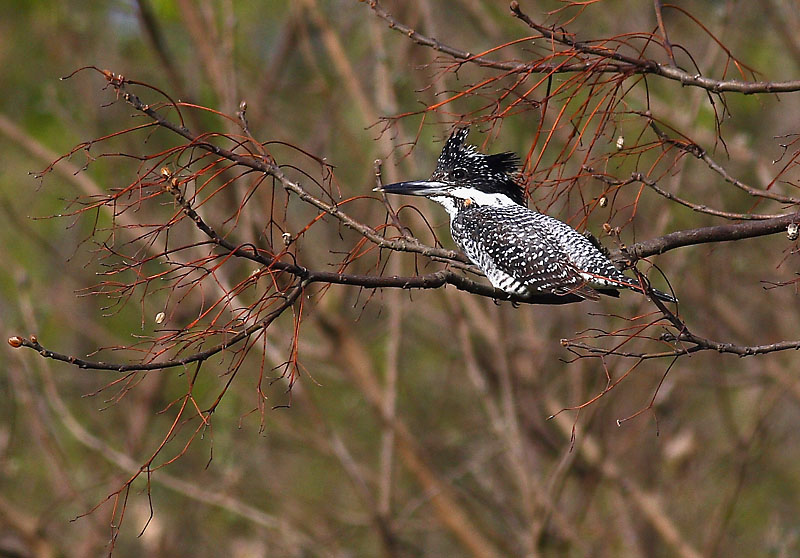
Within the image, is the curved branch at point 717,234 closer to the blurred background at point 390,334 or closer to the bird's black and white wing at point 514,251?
the bird's black and white wing at point 514,251

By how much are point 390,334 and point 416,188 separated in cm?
271

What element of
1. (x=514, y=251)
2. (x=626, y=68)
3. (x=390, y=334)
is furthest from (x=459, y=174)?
(x=390, y=334)

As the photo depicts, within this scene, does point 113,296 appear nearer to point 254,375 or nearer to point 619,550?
point 254,375

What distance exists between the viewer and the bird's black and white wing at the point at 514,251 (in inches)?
141

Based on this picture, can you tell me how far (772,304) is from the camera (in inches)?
286

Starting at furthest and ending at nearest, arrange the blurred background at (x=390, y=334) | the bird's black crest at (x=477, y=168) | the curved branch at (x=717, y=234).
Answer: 1. the blurred background at (x=390, y=334)
2. the bird's black crest at (x=477, y=168)
3. the curved branch at (x=717, y=234)

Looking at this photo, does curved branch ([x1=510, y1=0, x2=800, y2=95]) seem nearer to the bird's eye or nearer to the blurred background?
the bird's eye

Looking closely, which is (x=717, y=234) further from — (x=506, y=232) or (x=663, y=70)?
(x=506, y=232)

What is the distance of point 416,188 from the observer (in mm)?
3900

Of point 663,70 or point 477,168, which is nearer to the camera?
point 663,70

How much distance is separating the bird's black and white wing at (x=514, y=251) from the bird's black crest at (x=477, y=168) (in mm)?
117

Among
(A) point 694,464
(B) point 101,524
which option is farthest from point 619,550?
(B) point 101,524

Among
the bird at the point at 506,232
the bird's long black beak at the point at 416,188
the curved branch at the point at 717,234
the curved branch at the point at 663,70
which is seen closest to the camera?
the curved branch at the point at 663,70

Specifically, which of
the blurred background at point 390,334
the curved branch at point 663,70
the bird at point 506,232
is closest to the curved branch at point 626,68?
the curved branch at point 663,70
